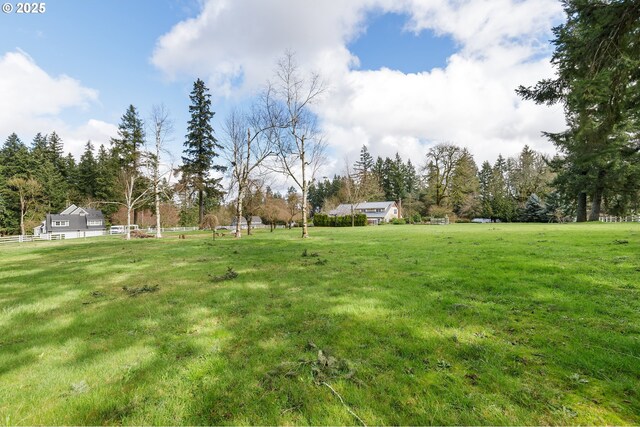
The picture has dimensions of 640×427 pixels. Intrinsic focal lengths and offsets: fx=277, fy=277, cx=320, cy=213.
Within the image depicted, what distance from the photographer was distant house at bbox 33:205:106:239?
143 feet

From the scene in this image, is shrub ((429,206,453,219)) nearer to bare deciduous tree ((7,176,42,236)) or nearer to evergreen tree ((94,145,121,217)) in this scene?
evergreen tree ((94,145,121,217))

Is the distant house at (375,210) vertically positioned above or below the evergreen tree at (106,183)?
below

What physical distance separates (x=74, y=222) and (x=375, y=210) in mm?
56371

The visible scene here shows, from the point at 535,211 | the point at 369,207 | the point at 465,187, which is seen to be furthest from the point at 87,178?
the point at 535,211

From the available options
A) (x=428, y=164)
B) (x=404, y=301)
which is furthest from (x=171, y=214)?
(x=404, y=301)

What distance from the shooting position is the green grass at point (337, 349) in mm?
2629

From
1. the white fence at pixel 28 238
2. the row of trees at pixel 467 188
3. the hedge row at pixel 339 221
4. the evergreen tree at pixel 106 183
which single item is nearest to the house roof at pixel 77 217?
the evergreen tree at pixel 106 183

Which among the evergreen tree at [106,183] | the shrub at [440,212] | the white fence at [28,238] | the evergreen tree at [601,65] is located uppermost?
the evergreen tree at [106,183]

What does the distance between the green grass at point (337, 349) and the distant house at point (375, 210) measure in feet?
177

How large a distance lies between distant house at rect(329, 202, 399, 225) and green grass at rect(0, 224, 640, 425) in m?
54.0

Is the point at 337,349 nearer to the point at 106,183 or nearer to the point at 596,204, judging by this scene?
the point at 596,204

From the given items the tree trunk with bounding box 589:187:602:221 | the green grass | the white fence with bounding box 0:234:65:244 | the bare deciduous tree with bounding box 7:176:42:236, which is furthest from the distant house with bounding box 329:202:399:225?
the green grass

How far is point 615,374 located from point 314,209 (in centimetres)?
9206

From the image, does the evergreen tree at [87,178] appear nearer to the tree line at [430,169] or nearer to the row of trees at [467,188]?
the tree line at [430,169]
